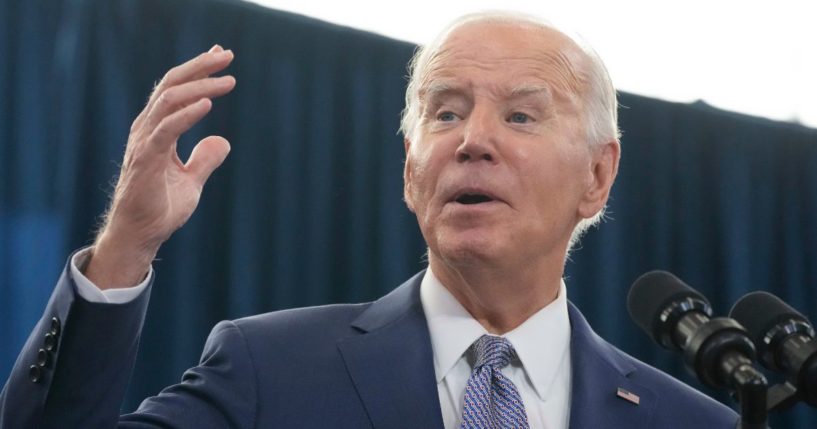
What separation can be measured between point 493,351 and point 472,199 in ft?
0.88

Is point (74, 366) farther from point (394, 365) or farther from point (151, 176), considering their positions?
point (394, 365)

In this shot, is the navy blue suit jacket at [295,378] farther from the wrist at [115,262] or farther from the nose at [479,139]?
the nose at [479,139]

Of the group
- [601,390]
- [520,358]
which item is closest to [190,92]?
[520,358]

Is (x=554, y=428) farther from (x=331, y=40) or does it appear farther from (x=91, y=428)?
(x=331, y=40)

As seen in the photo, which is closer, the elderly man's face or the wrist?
the wrist

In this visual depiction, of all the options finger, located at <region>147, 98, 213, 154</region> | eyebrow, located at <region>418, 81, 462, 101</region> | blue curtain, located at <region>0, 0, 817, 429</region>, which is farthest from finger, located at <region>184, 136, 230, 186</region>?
blue curtain, located at <region>0, 0, 817, 429</region>

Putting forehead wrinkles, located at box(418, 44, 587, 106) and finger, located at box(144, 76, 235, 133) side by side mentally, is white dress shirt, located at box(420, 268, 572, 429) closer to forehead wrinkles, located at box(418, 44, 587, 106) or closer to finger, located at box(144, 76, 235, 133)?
forehead wrinkles, located at box(418, 44, 587, 106)

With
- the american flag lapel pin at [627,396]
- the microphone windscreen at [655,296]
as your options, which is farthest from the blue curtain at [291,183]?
the microphone windscreen at [655,296]

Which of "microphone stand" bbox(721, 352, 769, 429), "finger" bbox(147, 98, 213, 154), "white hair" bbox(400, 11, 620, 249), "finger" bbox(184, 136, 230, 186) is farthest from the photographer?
"white hair" bbox(400, 11, 620, 249)

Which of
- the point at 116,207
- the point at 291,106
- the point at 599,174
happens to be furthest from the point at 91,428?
the point at 291,106

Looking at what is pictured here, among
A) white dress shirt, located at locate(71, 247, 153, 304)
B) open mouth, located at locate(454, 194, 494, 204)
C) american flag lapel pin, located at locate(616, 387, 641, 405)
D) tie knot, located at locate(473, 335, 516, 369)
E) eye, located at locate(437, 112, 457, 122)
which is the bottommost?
american flag lapel pin, located at locate(616, 387, 641, 405)

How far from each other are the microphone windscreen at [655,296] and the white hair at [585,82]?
23.4 inches

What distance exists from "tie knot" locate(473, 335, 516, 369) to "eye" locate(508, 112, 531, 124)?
1.30ft

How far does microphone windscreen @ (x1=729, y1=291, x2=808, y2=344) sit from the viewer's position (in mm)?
1389
